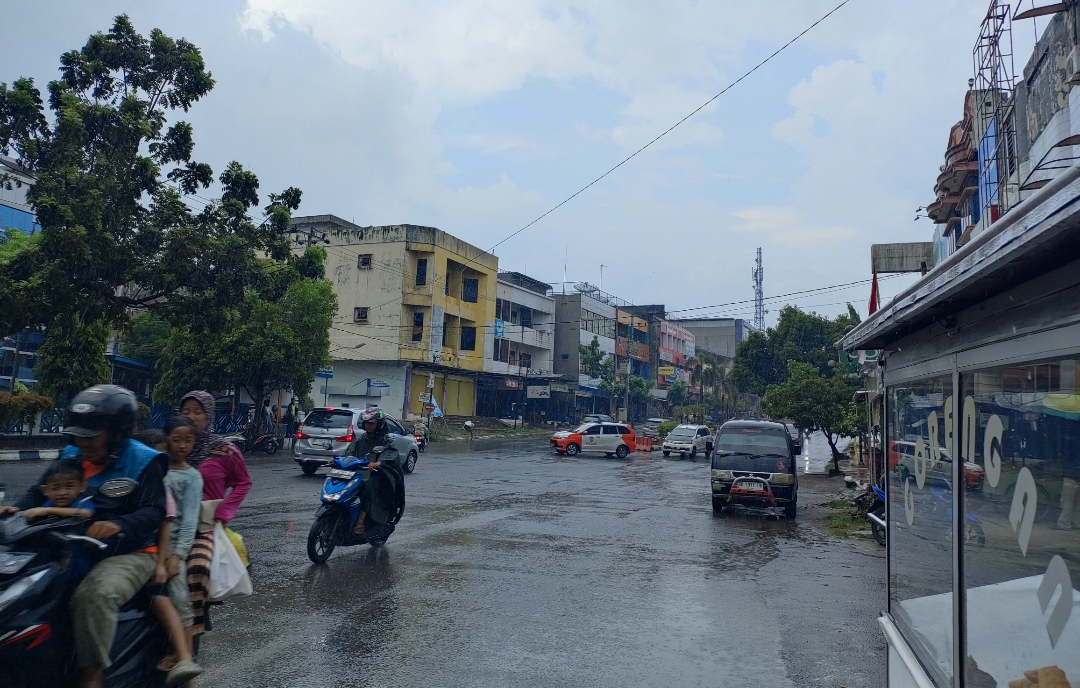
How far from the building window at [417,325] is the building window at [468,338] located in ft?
13.9

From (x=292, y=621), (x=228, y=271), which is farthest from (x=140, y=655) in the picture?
(x=228, y=271)

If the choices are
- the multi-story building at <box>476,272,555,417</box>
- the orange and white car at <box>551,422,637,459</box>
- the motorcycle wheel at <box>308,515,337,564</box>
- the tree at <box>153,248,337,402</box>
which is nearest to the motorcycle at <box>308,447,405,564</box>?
the motorcycle wheel at <box>308,515,337,564</box>

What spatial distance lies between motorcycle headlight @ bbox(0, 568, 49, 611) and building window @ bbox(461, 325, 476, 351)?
4569 centimetres

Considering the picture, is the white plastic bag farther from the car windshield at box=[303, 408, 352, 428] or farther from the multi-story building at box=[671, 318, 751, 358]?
the multi-story building at box=[671, 318, 751, 358]

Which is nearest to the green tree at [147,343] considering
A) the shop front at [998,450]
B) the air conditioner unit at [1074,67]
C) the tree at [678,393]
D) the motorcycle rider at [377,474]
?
the motorcycle rider at [377,474]

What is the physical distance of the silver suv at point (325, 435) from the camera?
1861cm

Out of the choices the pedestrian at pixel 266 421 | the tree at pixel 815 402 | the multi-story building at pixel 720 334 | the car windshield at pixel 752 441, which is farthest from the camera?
the multi-story building at pixel 720 334

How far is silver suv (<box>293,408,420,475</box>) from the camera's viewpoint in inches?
733

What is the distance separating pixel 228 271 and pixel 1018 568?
17.1m

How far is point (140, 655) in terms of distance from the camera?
146 inches

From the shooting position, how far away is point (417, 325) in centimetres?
4534

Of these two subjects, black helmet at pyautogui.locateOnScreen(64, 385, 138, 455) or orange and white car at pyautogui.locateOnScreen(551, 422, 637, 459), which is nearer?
black helmet at pyautogui.locateOnScreen(64, 385, 138, 455)

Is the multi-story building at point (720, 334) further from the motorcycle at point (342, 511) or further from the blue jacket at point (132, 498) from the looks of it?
the blue jacket at point (132, 498)

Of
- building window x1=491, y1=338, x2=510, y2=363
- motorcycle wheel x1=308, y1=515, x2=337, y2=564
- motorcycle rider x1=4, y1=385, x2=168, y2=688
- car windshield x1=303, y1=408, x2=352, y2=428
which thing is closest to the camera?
motorcycle rider x1=4, y1=385, x2=168, y2=688
